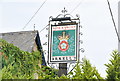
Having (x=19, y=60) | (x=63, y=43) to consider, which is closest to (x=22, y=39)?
(x=19, y=60)

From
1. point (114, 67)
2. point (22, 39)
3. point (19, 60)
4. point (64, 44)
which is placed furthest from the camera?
point (22, 39)

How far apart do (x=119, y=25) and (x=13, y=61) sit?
13.2 feet

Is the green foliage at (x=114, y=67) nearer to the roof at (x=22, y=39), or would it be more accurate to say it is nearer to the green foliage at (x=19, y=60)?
the green foliage at (x=19, y=60)

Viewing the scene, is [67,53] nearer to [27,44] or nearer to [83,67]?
[83,67]

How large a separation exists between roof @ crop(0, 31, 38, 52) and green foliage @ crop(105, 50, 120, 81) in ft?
30.8

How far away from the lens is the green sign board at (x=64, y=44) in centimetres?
1077

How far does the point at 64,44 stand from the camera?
10.8 meters

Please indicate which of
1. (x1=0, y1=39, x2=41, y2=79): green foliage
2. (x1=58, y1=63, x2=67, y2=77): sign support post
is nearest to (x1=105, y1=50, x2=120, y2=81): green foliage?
(x1=58, y1=63, x2=67, y2=77): sign support post

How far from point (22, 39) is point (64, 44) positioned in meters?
7.09

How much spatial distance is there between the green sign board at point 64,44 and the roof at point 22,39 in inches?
248

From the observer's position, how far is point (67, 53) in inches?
426

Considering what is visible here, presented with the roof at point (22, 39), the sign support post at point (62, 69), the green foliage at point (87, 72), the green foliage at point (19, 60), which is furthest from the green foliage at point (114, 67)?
the roof at point (22, 39)

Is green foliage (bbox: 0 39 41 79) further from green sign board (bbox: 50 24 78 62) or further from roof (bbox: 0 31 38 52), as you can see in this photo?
roof (bbox: 0 31 38 52)

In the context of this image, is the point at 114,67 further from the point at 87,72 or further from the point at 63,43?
the point at 63,43
